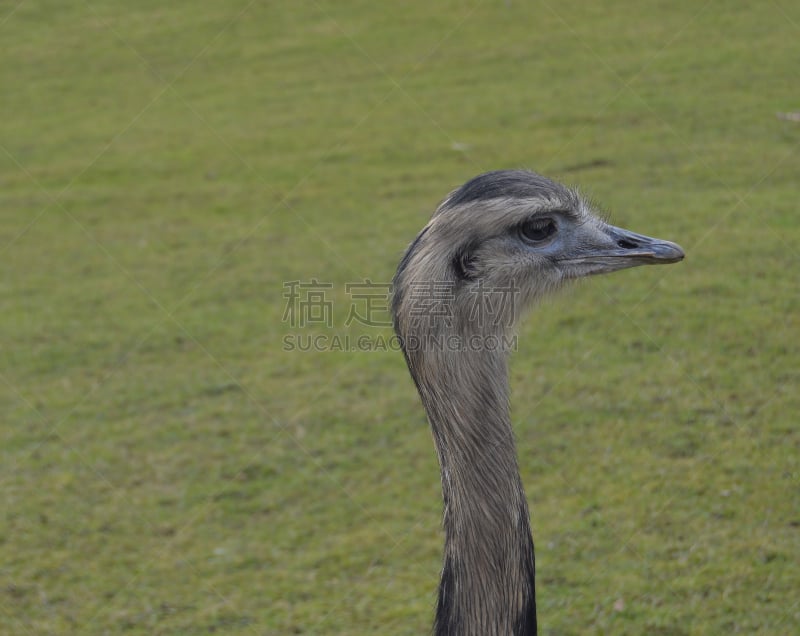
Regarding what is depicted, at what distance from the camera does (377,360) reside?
5.86 metres

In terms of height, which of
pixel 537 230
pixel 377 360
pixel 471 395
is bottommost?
pixel 377 360

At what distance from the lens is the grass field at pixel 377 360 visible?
3.86 meters

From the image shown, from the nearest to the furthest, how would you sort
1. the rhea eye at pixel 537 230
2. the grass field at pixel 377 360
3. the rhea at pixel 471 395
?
the rhea at pixel 471 395 < the rhea eye at pixel 537 230 < the grass field at pixel 377 360

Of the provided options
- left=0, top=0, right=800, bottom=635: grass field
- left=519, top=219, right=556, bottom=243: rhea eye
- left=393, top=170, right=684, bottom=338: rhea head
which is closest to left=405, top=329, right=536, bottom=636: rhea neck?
left=393, top=170, right=684, bottom=338: rhea head

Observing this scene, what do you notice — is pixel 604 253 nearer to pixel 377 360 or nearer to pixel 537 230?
pixel 537 230

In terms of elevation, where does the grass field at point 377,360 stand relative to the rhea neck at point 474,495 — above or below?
below

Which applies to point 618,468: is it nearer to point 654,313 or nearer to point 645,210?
point 654,313

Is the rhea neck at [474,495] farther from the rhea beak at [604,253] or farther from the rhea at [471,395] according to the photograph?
the rhea beak at [604,253]

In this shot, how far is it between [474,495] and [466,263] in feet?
1.68

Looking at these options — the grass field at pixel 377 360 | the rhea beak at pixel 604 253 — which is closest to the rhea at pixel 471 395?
the rhea beak at pixel 604 253

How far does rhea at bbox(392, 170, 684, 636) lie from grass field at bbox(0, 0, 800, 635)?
51 cm

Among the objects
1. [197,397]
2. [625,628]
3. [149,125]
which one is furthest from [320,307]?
[149,125]

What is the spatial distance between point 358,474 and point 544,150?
5227 millimetres

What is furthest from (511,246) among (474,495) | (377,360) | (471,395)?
(377,360)
